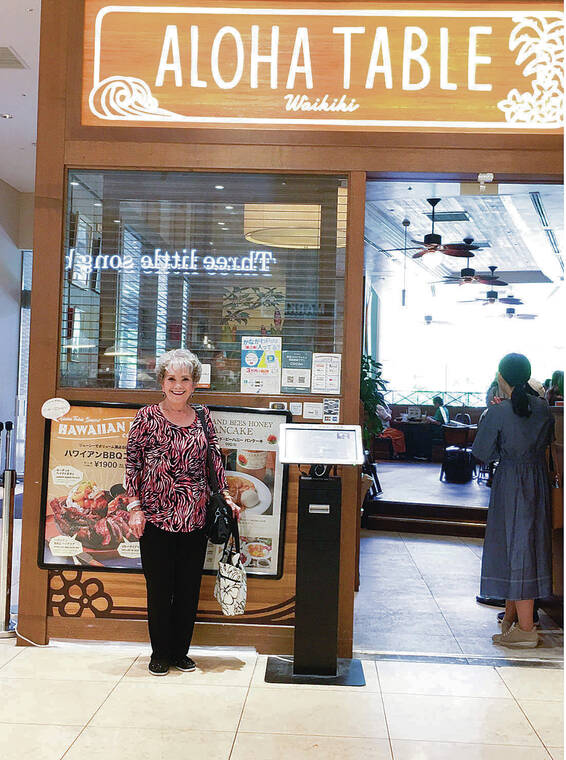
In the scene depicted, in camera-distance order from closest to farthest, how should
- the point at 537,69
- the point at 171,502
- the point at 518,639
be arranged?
the point at 171,502
the point at 537,69
the point at 518,639

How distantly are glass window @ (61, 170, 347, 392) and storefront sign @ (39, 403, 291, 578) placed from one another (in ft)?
0.63

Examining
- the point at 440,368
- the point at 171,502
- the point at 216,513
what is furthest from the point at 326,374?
the point at 440,368

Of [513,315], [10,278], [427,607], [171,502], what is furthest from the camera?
[513,315]

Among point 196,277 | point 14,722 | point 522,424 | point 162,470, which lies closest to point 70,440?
point 162,470

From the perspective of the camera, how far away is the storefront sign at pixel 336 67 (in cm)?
411

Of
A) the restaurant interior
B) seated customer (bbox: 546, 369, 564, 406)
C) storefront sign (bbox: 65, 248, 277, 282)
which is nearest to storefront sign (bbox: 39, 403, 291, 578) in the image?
storefront sign (bbox: 65, 248, 277, 282)

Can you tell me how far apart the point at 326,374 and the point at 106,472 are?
1263 mm

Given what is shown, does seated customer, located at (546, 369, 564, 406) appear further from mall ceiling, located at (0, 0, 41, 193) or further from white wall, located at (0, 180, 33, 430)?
white wall, located at (0, 180, 33, 430)

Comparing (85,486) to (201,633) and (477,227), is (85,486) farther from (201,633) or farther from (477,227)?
(477,227)

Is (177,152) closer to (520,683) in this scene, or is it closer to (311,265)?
(311,265)

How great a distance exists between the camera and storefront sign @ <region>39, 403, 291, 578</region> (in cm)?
412

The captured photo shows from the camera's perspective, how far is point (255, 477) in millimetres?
4133

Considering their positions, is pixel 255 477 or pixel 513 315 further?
pixel 513 315

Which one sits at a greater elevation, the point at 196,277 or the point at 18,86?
the point at 18,86
